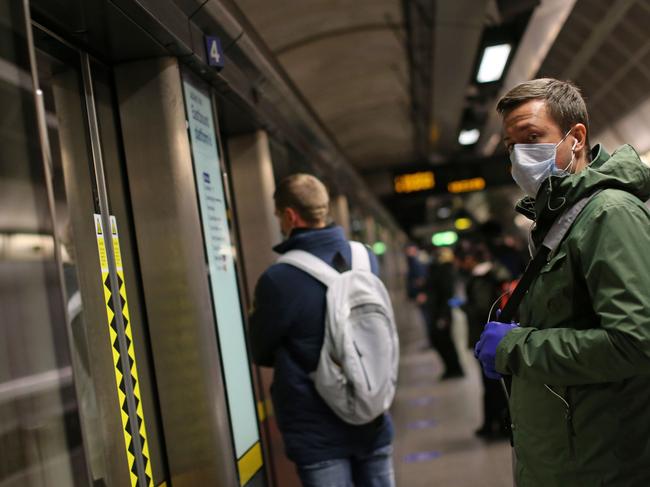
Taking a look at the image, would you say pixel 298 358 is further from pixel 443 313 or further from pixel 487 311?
pixel 443 313

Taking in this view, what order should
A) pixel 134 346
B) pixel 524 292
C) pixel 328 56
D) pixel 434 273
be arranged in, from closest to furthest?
pixel 524 292 < pixel 134 346 < pixel 328 56 < pixel 434 273

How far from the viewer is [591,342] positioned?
1.76 m

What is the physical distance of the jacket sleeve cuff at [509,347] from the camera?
192 cm

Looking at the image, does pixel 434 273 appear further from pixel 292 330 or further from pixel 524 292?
pixel 524 292

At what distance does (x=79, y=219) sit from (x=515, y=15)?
16.9 ft

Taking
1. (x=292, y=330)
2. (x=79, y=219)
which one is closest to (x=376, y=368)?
(x=292, y=330)

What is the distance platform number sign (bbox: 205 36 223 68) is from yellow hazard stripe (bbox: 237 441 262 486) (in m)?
1.76

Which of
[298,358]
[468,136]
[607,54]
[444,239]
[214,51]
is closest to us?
[298,358]

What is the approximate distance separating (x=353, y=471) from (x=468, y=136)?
36.4ft

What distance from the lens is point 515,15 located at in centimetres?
680

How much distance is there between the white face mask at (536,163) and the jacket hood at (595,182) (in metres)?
0.09

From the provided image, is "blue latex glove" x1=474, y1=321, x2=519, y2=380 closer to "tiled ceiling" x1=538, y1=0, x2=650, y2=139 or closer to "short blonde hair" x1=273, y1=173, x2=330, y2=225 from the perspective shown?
"short blonde hair" x1=273, y1=173, x2=330, y2=225

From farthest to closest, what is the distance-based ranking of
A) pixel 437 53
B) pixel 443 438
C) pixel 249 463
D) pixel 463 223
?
pixel 463 223
pixel 437 53
pixel 443 438
pixel 249 463

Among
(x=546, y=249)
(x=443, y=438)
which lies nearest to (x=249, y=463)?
(x=546, y=249)
